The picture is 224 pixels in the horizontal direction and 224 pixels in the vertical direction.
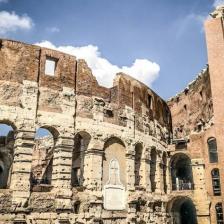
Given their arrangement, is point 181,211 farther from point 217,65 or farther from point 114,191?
point 217,65

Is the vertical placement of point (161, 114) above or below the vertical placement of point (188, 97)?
below

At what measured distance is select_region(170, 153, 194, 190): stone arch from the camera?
22297 mm

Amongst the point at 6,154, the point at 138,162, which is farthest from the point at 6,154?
the point at 138,162

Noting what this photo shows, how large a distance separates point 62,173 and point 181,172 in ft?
41.7

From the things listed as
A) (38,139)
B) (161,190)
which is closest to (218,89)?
(161,190)

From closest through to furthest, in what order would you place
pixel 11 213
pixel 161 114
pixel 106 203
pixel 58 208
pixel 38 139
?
1. pixel 11 213
2. pixel 58 208
3. pixel 106 203
4. pixel 161 114
5. pixel 38 139

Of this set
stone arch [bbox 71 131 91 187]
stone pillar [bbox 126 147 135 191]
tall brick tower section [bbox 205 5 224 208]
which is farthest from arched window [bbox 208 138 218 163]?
stone arch [bbox 71 131 91 187]

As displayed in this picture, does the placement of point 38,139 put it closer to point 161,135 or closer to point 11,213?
point 161,135

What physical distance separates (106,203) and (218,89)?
387 inches

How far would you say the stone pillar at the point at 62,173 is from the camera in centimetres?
1477

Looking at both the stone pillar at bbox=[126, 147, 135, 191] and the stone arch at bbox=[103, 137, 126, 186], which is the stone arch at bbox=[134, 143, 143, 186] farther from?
the stone arch at bbox=[103, 137, 126, 186]

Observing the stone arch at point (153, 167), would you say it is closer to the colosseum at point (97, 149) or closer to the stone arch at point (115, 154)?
the colosseum at point (97, 149)

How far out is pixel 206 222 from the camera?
20.2 meters

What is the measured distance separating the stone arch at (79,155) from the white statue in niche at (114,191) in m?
1.51
